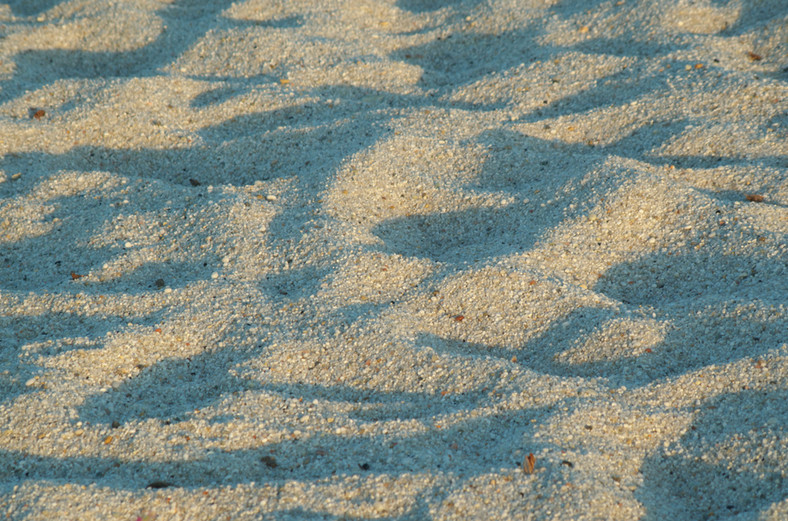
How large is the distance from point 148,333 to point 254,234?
774 millimetres

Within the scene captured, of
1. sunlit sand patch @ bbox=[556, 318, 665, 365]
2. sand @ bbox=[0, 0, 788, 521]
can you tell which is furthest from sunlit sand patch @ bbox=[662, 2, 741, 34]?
sunlit sand patch @ bbox=[556, 318, 665, 365]

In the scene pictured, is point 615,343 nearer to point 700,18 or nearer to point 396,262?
point 396,262

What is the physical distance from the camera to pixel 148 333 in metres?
2.87

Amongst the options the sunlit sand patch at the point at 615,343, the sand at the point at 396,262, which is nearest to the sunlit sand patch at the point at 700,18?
the sand at the point at 396,262

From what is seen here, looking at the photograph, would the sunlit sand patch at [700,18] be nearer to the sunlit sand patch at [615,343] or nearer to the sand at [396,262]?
the sand at [396,262]

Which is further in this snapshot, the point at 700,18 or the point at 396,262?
the point at 700,18

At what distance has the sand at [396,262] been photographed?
2320mm

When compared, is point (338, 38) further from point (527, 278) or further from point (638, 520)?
point (638, 520)

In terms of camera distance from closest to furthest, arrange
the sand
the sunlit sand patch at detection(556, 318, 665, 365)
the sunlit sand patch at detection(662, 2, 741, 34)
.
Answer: the sand, the sunlit sand patch at detection(556, 318, 665, 365), the sunlit sand patch at detection(662, 2, 741, 34)

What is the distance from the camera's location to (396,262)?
10.6 ft

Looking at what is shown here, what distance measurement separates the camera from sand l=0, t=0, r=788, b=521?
2.32 meters

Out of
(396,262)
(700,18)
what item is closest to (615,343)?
(396,262)

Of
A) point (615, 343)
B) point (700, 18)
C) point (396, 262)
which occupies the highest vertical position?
point (700, 18)

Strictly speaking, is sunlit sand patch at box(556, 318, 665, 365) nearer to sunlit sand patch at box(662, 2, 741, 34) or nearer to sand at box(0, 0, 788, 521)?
sand at box(0, 0, 788, 521)
